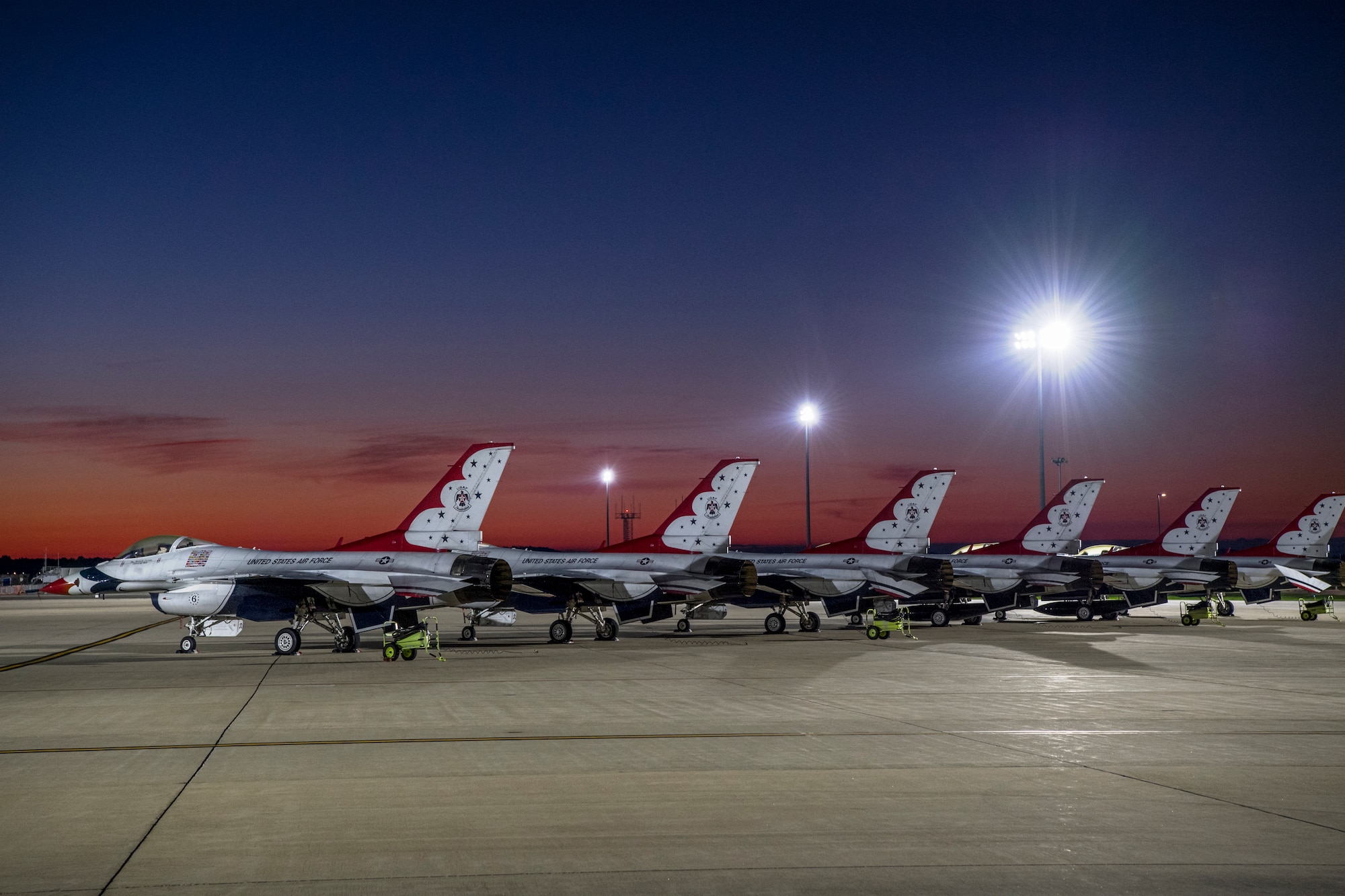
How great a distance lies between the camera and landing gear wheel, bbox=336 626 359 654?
1104 inches

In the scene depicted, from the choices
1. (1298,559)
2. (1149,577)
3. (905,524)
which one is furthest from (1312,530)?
(905,524)

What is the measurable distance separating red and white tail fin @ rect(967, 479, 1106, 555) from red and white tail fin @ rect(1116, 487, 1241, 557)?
4.43 meters

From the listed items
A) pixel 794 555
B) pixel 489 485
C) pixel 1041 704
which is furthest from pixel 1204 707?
Answer: pixel 794 555

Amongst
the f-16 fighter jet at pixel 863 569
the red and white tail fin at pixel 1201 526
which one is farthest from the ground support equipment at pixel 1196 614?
the f-16 fighter jet at pixel 863 569

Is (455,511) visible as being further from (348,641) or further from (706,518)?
(706,518)

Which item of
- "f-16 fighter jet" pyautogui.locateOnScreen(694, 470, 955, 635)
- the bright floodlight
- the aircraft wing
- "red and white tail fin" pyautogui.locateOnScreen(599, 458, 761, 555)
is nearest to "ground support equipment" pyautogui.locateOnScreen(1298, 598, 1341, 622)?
the aircraft wing

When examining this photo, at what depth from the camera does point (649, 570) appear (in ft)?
112

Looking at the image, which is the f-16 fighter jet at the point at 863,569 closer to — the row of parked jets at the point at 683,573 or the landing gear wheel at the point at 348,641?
the row of parked jets at the point at 683,573

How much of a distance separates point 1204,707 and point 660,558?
811 inches

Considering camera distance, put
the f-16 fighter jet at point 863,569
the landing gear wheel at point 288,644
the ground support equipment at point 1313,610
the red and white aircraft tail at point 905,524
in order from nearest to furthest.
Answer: the landing gear wheel at point 288,644, the f-16 fighter jet at point 863,569, the red and white aircraft tail at point 905,524, the ground support equipment at point 1313,610

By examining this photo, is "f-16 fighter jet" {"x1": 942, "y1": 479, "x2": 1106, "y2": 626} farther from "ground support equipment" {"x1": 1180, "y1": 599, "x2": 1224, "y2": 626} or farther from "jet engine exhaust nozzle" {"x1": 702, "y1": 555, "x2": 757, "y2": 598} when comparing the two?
"jet engine exhaust nozzle" {"x1": 702, "y1": 555, "x2": 757, "y2": 598}

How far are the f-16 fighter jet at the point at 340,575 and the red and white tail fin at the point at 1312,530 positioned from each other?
131 ft

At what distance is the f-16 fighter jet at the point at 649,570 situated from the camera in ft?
107

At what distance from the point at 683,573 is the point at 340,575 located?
10850 mm
